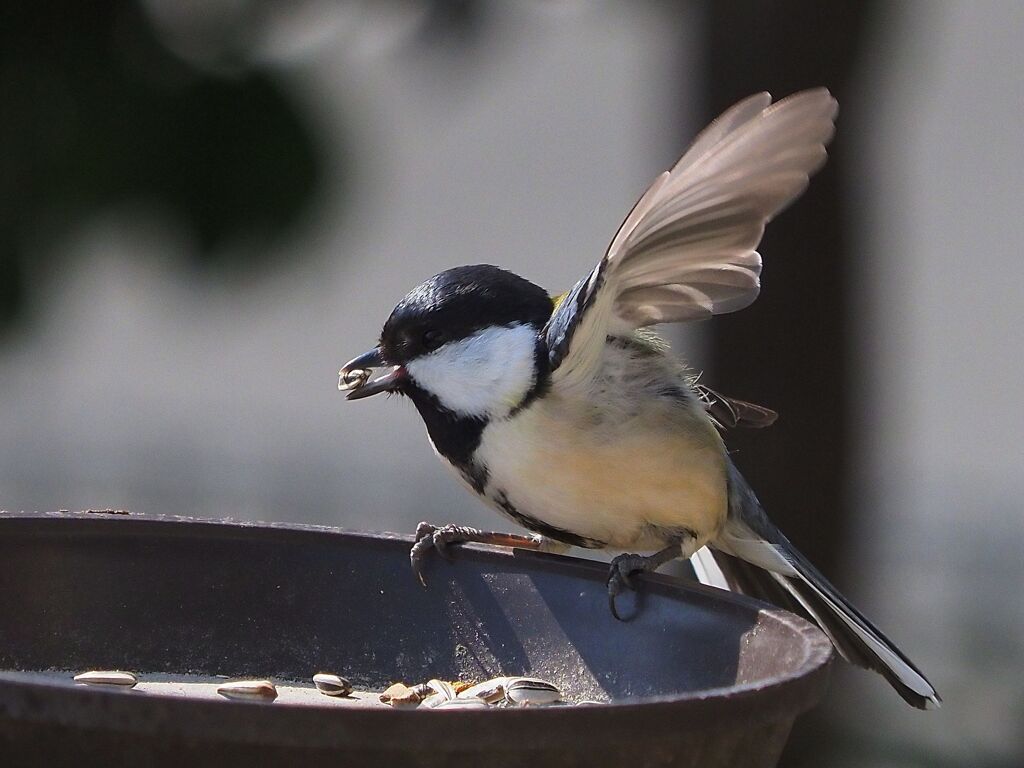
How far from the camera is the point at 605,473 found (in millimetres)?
2662

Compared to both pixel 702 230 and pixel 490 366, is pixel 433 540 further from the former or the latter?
pixel 702 230

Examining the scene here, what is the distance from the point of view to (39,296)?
12.9 feet

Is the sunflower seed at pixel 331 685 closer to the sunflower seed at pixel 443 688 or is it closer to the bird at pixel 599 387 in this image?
the sunflower seed at pixel 443 688

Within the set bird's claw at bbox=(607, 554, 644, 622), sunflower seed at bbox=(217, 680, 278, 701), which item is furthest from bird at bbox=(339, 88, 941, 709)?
sunflower seed at bbox=(217, 680, 278, 701)

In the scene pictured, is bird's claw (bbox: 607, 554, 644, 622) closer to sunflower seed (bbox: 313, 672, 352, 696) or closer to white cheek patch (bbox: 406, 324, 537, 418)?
sunflower seed (bbox: 313, 672, 352, 696)

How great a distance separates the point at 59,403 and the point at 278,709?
7525 mm

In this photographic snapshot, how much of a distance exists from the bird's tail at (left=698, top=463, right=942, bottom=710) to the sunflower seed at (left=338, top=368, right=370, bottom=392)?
2.61 ft

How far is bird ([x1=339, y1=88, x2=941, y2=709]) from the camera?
2529 mm

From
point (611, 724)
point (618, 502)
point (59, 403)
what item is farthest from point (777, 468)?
point (59, 403)

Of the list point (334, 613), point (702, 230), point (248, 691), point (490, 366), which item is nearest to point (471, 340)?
point (490, 366)

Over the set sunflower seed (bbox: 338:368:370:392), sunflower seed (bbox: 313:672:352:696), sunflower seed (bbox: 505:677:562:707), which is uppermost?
sunflower seed (bbox: 338:368:370:392)

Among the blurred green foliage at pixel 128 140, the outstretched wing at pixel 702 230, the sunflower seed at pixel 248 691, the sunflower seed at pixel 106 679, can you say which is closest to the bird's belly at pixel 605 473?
the outstretched wing at pixel 702 230

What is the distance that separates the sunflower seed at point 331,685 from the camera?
2133mm

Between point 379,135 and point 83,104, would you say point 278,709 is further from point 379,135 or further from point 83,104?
point 379,135
